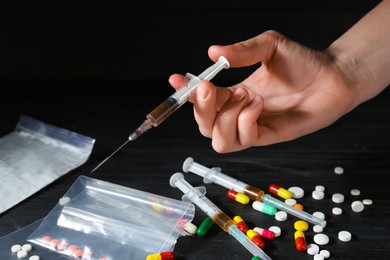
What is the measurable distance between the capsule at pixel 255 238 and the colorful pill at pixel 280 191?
15 centimetres

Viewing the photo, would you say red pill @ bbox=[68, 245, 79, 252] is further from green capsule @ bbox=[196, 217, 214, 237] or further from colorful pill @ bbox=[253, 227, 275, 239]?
colorful pill @ bbox=[253, 227, 275, 239]

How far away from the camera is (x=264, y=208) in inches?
46.3

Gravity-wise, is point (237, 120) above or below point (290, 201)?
above

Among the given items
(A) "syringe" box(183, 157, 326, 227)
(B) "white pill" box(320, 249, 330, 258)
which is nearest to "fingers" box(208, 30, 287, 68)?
(A) "syringe" box(183, 157, 326, 227)

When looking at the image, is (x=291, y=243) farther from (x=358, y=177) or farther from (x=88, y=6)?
(x=88, y=6)

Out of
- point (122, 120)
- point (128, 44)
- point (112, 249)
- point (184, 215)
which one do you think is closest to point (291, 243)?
point (184, 215)

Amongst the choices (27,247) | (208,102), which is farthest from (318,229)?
(27,247)

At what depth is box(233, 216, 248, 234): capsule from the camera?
1.11 metres

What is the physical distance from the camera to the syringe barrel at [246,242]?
3.39 feet

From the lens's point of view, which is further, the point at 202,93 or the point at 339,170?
the point at 339,170

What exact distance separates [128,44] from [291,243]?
3.32ft

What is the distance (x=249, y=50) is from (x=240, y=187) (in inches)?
12.5

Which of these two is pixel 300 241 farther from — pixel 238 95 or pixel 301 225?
pixel 238 95

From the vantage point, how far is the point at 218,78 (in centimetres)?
184
